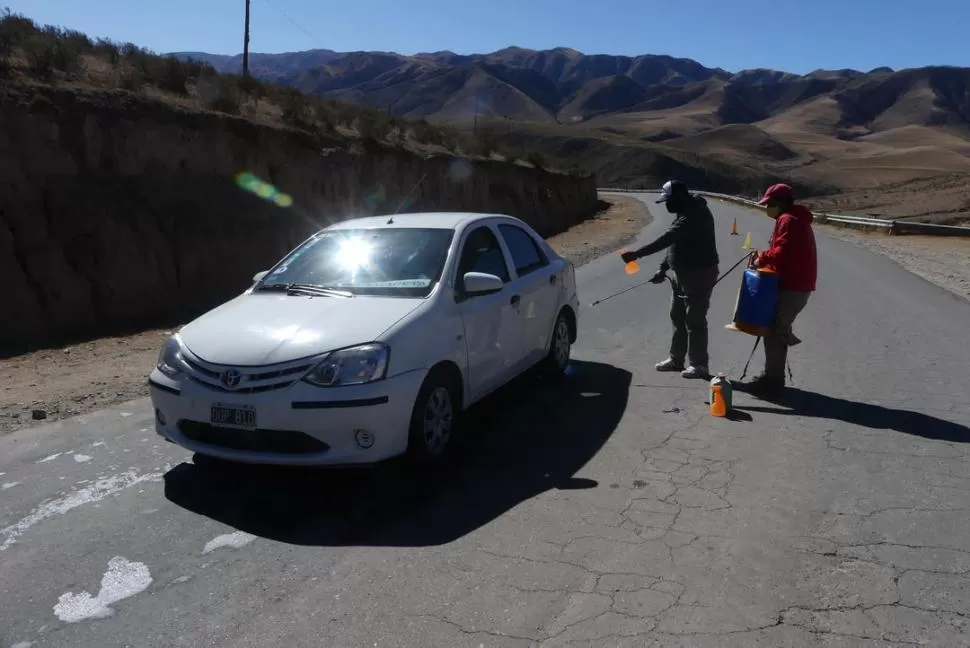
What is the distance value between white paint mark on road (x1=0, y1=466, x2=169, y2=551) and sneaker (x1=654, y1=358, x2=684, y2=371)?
16.1 feet

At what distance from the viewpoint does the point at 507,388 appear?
26.1ft

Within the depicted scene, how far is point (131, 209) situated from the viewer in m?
13.1

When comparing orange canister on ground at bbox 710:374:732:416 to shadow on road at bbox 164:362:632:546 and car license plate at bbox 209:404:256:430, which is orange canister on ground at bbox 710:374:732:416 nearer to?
shadow on road at bbox 164:362:632:546

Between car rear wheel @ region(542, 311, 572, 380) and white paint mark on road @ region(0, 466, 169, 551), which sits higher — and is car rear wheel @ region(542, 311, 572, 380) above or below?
above

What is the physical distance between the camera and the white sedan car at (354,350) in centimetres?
506

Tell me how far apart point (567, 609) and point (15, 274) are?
31.9 ft

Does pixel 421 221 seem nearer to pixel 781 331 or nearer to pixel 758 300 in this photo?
pixel 758 300

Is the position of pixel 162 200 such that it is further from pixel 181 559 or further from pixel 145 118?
pixel 181 559

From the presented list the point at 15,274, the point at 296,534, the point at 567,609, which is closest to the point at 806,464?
the point at 567,609

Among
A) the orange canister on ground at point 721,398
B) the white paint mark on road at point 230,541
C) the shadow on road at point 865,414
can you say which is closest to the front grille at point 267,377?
the white paint mark on road at point 230,541

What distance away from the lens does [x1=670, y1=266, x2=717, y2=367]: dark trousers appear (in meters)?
8.23

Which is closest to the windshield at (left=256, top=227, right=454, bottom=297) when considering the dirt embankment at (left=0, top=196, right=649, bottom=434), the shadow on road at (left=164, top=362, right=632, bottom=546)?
the shadow on road at (left=164, top=362, right=632, bottom=546)

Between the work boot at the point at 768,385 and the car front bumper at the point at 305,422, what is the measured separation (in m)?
3.82

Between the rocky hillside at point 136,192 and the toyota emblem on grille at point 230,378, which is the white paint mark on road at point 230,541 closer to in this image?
the toyota emblem on grille at point 230,378
